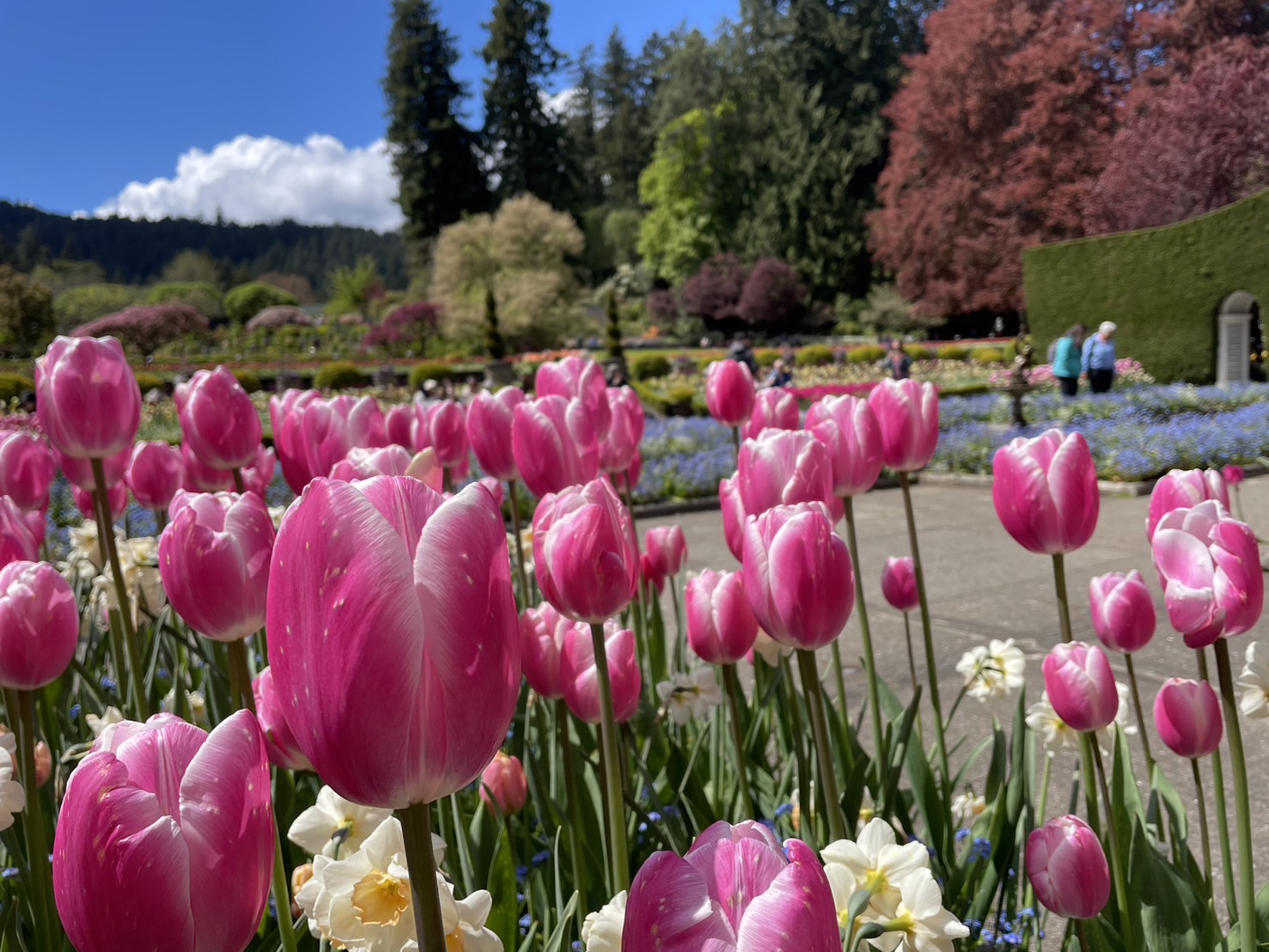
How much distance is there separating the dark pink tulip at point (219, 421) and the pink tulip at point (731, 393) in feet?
3.41

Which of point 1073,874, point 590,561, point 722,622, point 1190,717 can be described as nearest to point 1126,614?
point 1190,717

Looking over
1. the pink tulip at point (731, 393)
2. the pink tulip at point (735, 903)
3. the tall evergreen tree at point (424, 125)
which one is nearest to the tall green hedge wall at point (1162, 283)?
the pink tulip at point (731, 393)

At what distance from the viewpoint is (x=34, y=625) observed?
115 cm

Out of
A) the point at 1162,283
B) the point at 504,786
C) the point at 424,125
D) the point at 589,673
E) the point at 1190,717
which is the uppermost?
the point at 424,125

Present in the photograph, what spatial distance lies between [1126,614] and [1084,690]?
0.22 m

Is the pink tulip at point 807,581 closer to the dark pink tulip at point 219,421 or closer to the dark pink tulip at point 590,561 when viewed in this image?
the dark pink tulip at point 590,561

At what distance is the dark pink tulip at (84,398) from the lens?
1566 millimetres

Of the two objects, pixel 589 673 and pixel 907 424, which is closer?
pixel 589 673

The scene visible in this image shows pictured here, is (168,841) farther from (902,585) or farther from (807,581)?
(902,585)

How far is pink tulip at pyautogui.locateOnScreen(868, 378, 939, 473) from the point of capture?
5.92 feet

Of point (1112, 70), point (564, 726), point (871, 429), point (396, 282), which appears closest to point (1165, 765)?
point (871, 429)

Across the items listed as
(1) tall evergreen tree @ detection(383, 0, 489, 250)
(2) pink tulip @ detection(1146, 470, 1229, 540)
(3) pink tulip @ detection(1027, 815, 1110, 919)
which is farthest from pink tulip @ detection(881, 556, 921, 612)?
(1) tall evergreen tree @ detection(383, 0, 489, 250)

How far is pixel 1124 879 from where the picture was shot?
4.13 ft

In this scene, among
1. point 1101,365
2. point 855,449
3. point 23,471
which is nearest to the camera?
point 855,449
